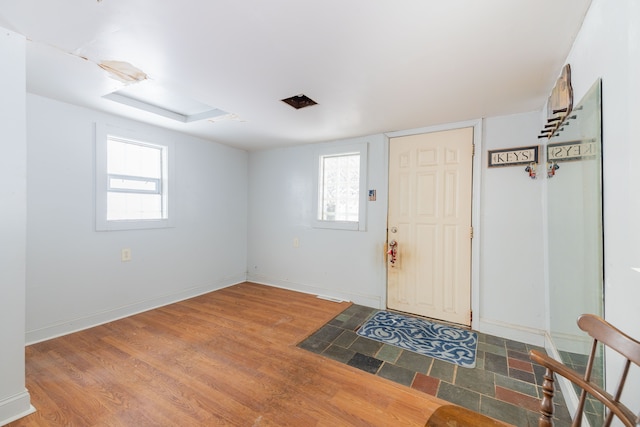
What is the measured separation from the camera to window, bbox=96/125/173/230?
274cm

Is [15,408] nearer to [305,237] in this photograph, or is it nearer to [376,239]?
[305,237]

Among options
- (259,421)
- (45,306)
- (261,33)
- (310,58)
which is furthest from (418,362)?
(45,306)

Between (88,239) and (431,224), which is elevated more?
(431,224)

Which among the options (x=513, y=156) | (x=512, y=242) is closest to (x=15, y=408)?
(x=512, y=242)

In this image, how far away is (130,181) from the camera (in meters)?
3.01

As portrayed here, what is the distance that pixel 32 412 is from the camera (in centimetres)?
155

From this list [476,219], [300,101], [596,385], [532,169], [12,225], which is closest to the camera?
[596,385]

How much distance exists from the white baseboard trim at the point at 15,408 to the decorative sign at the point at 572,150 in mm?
3370

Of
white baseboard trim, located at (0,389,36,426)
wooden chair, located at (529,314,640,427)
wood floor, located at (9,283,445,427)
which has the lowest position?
wood floor, located at (9,283,445,427)

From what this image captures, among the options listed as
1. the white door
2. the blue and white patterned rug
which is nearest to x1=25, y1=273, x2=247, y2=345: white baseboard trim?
the blue and white patterned rug

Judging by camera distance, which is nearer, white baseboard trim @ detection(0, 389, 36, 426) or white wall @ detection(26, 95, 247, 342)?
white baseboard trim @ detection(0, 389, 36, 426)

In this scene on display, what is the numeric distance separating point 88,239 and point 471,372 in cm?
375

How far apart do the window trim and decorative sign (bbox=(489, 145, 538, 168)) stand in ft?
4.61

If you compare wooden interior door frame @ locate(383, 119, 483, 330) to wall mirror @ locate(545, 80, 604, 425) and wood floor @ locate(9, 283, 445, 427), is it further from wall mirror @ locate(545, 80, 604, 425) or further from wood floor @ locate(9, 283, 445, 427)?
wood floor @ locate(9, 283, 445, 427)
